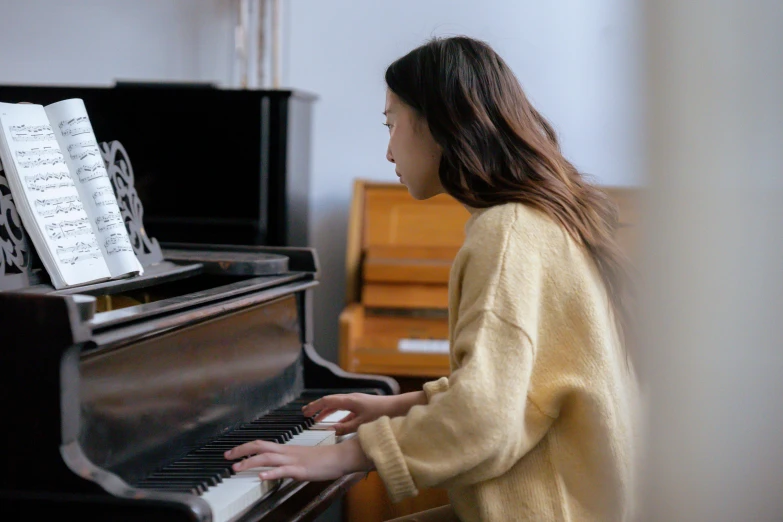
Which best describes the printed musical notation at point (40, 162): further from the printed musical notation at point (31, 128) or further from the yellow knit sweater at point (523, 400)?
the yellow knit sweater at point (523, 400)

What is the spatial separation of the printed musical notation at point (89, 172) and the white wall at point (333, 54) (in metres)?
2.64

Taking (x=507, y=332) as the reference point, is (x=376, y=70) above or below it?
above

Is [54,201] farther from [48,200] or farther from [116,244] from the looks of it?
[116,244]

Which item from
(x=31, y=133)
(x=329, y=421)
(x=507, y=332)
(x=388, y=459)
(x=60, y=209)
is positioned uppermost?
(x=31, y=133)

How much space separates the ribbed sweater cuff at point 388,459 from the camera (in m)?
1.24

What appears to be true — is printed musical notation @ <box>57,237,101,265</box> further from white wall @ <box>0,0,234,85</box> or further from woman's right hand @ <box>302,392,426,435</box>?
white wall @ <box>0,0,234,85</box>

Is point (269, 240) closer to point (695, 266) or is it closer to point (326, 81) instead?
point (326, 81)

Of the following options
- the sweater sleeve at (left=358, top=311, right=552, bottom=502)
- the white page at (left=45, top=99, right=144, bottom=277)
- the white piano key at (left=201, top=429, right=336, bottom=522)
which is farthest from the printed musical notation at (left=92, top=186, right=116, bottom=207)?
the sweater sleeve at (left=358, top=311, right=552, bottom=502)

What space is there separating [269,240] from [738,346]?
10.9ft

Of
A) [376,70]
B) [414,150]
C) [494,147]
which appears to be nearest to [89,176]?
[414,150]

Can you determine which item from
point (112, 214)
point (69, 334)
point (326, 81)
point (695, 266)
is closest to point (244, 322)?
point (112, 214)

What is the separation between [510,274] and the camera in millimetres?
1244

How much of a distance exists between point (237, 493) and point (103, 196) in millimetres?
618

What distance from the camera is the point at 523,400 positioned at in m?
1.23
